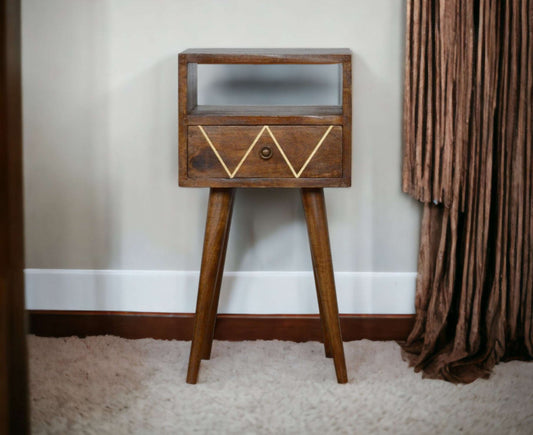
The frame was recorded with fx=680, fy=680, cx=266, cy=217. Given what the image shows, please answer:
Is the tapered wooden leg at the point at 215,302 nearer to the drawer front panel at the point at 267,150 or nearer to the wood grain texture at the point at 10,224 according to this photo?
the drawer front panel at the point at 267,150

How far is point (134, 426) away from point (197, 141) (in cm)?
72

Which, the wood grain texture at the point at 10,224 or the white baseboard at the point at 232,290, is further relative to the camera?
the white baseboard at the point at 232,290

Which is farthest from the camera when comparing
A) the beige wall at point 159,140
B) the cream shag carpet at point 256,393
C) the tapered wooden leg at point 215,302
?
the beige wall at point 159,140

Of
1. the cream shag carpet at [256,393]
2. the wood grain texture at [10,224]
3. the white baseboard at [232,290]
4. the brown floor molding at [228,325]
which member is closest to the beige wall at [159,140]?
the white baseboard at [232,290]

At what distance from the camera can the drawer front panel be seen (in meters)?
1.77

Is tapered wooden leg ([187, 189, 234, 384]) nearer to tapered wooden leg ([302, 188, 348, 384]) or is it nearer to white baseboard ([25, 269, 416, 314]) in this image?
tapered wooden leg ([302, 188, 348, 384])

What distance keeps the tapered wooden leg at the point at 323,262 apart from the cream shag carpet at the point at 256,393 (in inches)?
3.5

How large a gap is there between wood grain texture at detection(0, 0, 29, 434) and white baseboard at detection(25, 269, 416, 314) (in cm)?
110

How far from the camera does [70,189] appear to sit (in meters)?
2.21

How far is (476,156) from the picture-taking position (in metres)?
2.03

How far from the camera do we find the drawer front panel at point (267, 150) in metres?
1.77

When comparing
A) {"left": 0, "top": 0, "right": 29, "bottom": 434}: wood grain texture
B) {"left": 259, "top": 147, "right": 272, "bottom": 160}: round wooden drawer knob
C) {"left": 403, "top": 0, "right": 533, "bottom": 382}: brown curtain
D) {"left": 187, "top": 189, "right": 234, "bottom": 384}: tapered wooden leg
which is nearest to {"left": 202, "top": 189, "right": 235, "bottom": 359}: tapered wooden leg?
{"left": 187, "top": 189, "right": 234, "bottom": 384}: tapered wooden leg

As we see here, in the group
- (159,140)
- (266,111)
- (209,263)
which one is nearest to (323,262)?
(209,263)

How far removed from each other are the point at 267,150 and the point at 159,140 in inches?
21.1
